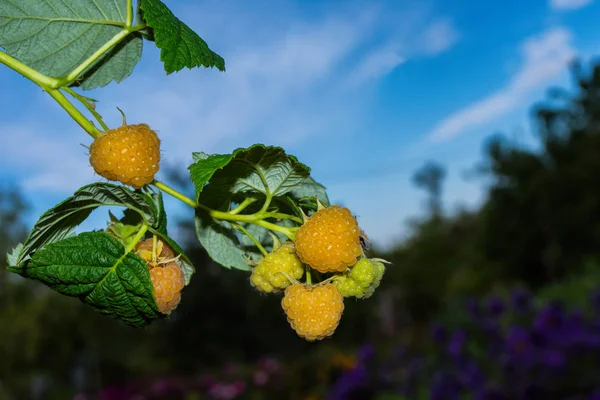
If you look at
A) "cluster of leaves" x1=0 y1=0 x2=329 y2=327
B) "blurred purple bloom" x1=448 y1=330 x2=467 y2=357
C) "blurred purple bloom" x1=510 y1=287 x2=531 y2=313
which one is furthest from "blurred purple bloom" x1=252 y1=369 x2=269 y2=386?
"cluster of leaves" x1=0 y1=0 x2=329 y2=327

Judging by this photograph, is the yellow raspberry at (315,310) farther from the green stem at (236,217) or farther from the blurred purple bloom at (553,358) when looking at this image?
the blurred purple bloom at (553,358)

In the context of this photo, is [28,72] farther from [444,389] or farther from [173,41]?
[444,389]

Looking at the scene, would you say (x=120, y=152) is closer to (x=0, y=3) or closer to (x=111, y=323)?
(x=0, y=3)

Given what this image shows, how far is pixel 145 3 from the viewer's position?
0.44 metres

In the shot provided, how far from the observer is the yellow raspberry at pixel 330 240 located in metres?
0.41

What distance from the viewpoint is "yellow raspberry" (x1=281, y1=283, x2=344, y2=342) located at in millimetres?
425

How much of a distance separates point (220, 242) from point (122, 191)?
0.14 metres

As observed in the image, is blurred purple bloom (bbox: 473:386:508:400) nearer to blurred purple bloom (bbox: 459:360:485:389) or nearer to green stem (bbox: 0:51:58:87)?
blurred purple bloom (bbox: 459:360:485:389)

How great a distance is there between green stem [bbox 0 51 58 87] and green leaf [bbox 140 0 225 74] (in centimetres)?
9

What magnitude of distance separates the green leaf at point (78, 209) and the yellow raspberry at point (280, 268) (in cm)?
10

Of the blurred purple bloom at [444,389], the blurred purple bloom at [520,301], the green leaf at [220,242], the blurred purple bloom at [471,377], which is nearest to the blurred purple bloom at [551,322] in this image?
the blurred purple bloom at [471,377]

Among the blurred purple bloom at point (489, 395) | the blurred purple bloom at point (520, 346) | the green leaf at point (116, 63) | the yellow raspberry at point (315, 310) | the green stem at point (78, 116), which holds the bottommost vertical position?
the blurred purple bloom at point (489, 395)

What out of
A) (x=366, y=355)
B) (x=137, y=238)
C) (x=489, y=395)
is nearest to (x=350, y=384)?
(x=366, y=355)

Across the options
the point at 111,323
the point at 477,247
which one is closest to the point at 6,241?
the point at 111,323
